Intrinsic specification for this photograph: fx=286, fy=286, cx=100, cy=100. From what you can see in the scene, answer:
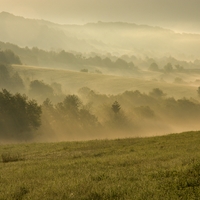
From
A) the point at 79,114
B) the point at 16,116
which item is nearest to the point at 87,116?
the point at 79,114

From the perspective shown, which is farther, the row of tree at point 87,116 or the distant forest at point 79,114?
the distant forest at point 79,114

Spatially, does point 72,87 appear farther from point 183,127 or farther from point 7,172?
point 7,172

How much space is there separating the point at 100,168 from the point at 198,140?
14737mm

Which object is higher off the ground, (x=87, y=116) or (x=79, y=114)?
(x=79, y=114)

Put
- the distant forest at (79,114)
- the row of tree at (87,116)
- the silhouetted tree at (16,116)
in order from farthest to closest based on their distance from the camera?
the distant forest at (79,114), the row of tree at (87,116), the silhouetted tree at (16,116)

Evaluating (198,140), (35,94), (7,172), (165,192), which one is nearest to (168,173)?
(165,192)

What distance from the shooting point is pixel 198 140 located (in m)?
27.7

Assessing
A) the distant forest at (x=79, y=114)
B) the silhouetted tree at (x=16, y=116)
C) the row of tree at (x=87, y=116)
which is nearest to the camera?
the silhouetted tree at (x=16, y=116)

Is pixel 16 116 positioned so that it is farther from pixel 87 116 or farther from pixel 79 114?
pixel 87 116

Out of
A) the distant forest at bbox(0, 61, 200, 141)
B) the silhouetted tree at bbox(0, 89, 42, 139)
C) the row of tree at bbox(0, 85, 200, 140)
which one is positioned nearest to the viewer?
the silhouetted tree at bbox(0, 89, 42, 139)

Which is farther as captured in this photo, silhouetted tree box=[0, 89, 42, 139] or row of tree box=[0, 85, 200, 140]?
row of tree box=[0, 85, 200, 140]

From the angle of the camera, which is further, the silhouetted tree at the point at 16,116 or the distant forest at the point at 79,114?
the distant forest at the point at 79,114

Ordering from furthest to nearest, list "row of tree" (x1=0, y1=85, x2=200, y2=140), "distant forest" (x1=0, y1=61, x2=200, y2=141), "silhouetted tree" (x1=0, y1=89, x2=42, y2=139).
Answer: "distant forest" (x1=0, y1=61, x2=200, y2=141), "row of tree" (x1=0, y1=85, x2=200, y2=140), "silhouetted tree" (x1=0, y1=89, x2=42, y2=139)

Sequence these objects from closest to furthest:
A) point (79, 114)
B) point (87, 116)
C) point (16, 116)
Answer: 1. point (16, 116)
2. point (87, 116)
3. point (79, 114)
